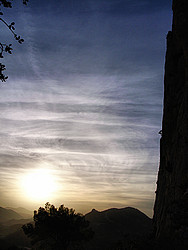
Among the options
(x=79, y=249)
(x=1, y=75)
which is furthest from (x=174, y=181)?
(x=1, y=75)

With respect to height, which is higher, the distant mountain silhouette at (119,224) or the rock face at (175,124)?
the rock face at (175,124)

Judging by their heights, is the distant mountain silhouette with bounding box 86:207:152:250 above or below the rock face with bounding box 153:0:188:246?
below

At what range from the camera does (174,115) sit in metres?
40.4

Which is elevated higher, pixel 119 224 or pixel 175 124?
pixel 175 124

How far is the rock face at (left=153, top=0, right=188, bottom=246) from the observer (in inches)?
1248

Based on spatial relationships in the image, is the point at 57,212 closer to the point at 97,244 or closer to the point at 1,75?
the point at 1,75

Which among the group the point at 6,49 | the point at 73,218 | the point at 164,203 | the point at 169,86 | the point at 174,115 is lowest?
the point at 73,218

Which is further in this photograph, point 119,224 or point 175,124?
point 119,224

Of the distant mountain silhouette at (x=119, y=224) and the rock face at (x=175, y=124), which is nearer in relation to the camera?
the rock face at (x=175, y=124)

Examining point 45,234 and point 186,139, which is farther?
point 45,234

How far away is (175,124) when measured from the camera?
39656mm

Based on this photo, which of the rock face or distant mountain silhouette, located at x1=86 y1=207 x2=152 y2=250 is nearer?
the rock face

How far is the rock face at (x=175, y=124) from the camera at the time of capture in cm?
3169

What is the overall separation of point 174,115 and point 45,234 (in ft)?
107
